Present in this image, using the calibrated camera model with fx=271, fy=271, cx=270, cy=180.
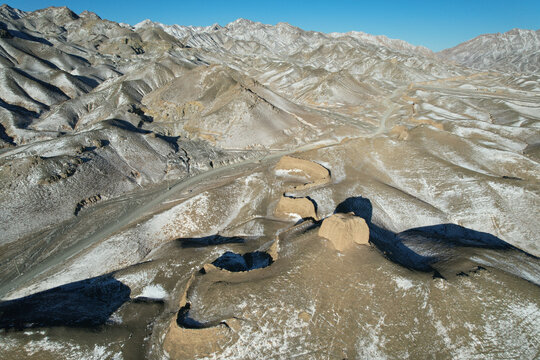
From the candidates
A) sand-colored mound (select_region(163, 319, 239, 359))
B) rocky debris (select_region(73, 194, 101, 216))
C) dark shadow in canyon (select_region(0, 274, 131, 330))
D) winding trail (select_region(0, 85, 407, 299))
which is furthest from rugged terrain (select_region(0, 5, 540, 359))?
rocky debris (select_region(73, 194, 101, 216))

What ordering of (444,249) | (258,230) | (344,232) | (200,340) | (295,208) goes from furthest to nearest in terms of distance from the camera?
(295,208), (258,230), (444,249), (344,232), (200,340)

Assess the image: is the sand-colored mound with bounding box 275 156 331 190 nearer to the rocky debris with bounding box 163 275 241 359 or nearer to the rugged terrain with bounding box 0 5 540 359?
the rugged terrain with bounding box 0 5 540 359

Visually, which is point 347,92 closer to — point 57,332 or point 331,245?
point 331,245

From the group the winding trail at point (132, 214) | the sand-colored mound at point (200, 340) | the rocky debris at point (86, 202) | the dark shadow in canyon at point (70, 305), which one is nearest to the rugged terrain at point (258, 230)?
the sand-colored mound at point (200, 340)

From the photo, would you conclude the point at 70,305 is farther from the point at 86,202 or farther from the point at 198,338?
the point at 86,202

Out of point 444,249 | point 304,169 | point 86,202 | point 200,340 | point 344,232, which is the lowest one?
point 200,340

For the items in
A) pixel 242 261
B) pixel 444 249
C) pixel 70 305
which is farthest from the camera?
pixel 242 261

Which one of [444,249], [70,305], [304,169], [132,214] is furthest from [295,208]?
[70,305]

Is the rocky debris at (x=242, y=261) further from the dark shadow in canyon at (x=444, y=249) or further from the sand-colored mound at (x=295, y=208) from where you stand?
the dark shadow in canyon at (x=444, y=249)
